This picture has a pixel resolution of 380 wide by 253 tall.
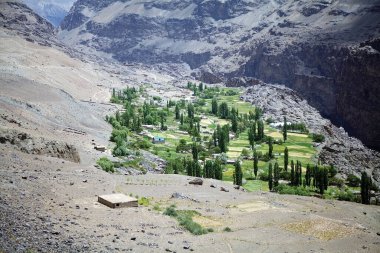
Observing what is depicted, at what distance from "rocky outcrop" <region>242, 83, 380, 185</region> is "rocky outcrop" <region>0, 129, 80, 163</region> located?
55902 millimetres

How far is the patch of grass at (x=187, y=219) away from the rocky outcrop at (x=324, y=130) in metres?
59.5

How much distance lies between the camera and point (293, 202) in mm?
51344

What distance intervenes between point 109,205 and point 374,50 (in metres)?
147

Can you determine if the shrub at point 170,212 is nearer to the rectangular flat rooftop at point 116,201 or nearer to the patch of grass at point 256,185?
the rectangular flat rooftop at point 116,201

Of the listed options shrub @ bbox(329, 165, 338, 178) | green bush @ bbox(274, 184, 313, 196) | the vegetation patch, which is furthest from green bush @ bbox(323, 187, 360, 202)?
the vegetation patch

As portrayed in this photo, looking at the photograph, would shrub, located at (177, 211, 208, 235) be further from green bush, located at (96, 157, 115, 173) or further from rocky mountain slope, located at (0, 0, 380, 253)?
green bush, located at (96, 157, 115, 173)

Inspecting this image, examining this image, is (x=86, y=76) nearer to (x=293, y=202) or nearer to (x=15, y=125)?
(x=15, y=125)

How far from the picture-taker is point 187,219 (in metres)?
33.4

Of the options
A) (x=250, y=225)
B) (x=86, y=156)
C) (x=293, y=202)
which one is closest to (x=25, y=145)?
(x=86, y=156)

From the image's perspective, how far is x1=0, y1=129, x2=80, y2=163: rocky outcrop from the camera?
45.8 meters

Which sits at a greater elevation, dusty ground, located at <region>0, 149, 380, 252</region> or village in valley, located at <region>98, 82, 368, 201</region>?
dusty ground, located at <region>0, 149, 380, 252</region>

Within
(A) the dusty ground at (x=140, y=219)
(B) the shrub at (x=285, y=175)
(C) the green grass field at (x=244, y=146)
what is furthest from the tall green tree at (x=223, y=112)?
(A) the dusty ground at (x=140, y=219)

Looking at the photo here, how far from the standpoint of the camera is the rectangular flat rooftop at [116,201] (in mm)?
33969

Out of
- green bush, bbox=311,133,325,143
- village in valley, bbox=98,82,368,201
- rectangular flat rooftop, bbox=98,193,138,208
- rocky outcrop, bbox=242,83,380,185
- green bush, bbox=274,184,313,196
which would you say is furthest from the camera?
green bush, bbox=311,133,325,143
